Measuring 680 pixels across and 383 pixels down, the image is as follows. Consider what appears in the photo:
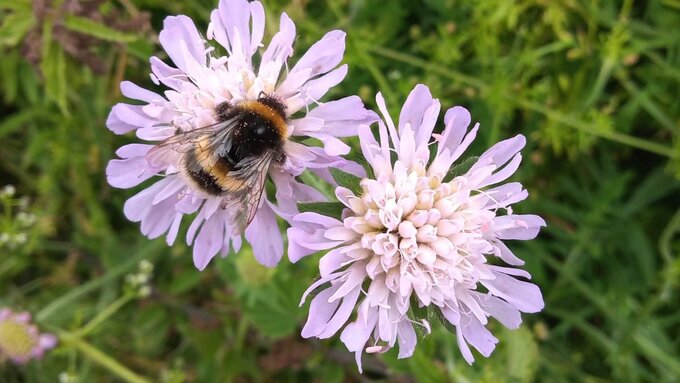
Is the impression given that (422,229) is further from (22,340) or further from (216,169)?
(22,340)

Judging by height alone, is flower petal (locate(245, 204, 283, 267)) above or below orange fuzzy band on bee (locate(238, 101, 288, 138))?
below

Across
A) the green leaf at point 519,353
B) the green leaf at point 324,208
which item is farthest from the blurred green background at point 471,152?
the green leaf at point 324,208

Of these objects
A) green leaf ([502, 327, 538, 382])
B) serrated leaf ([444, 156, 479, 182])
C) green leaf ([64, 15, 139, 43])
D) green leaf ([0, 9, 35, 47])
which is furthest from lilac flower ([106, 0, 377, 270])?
green leaf ([502, 327, 538, 382])

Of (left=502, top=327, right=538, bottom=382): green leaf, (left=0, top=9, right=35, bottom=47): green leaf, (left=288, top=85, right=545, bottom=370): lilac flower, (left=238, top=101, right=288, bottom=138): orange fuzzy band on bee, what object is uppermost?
(left=0, top=9, right=35, bottom=47): green leaf

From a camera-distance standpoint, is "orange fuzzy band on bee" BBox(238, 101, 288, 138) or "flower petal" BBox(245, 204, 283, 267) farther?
"flower petal" BBox(245, 204, 283, 267)

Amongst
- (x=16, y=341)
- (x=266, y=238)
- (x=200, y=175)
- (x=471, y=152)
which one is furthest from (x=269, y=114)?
(x=16, y=341)

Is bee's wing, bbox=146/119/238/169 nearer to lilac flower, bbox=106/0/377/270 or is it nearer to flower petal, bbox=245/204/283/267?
lilac flower, bbox=106/0/377/270

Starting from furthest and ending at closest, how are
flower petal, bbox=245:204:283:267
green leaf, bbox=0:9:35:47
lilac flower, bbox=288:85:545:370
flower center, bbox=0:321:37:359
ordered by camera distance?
flower center, bbox=0:321:37:359 < green leaf, bbox=0:9:35:47 < flower petal, bbox=245:204:283:267 < lilac flower, bbox=288:85:545:370
